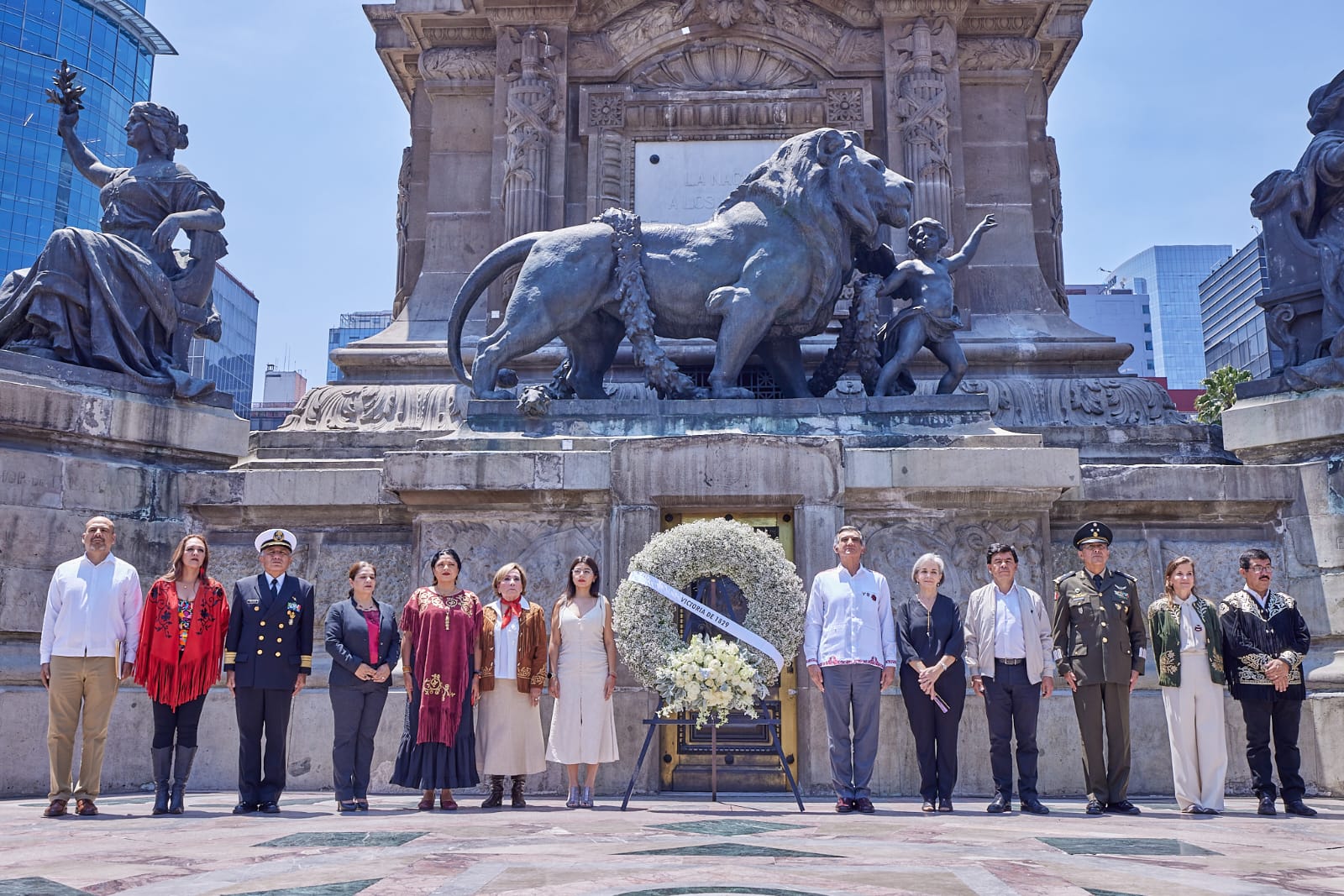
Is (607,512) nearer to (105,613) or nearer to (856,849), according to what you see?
(105,613)

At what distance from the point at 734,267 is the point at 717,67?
228 inches

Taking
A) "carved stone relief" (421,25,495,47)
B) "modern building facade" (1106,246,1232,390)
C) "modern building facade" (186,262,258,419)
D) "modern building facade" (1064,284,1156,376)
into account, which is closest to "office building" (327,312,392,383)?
"modern building facade" (186,262,258,419)

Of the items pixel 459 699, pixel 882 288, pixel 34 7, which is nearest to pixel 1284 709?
pixel 882 288

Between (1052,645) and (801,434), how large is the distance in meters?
2.95

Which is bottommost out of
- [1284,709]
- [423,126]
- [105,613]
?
[1284,709]

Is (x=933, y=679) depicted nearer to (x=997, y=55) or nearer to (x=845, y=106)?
(x=845, y=106)

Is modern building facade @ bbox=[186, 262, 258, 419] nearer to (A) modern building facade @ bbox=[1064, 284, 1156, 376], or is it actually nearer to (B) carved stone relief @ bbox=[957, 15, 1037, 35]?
(A) modern building facade @ bbox=[1064, 284, 1156, 376]

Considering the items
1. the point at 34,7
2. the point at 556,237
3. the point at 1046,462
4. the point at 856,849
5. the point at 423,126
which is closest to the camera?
the point at 856,849

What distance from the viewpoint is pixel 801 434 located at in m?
11.3

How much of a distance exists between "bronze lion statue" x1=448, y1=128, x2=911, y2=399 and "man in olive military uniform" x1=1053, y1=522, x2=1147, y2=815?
3.64 m

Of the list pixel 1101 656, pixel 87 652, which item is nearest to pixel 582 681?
pixel 87 652

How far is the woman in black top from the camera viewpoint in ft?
29.6

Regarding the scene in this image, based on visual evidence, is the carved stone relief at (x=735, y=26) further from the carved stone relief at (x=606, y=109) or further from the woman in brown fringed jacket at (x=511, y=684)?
the woman in brown fringed jacket at (x=511, y=684)

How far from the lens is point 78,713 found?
9.02 metres
